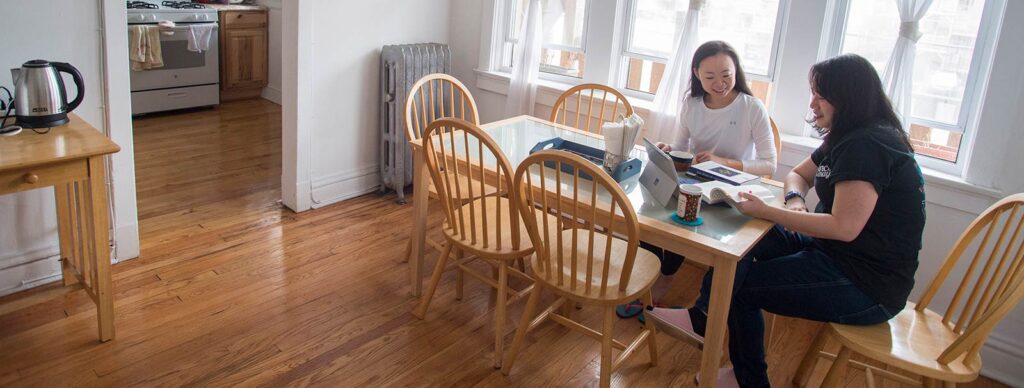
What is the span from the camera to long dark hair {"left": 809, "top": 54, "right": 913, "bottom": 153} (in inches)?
81.5

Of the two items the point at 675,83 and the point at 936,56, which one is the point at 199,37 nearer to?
the point at 675,83

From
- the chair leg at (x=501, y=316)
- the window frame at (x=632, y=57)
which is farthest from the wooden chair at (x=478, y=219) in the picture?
the window frame at (x=632, y=57)

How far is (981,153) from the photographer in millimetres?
2656

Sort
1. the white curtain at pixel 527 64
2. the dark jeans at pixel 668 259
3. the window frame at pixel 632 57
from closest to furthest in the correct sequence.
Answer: the dark jeans at pixel 668 259, the window frame at pixel 632 57, the white curtain at pixel 527 64

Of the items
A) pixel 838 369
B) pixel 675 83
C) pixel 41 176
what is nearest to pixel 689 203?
pixel 838 369

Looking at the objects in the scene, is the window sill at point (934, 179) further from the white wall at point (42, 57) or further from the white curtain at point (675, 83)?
the white wall at point (42, 57)

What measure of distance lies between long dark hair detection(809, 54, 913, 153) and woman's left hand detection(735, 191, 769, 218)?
306mm

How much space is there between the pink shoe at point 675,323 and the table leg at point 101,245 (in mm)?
1822

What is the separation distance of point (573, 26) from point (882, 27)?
1559 mm

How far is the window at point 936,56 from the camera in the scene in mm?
2768

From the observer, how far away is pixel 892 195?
205 centimetres

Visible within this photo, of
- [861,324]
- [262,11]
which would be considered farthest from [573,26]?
[262,11]

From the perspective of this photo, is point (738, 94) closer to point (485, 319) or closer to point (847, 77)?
point (847, 77)

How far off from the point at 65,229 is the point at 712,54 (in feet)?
8.35
